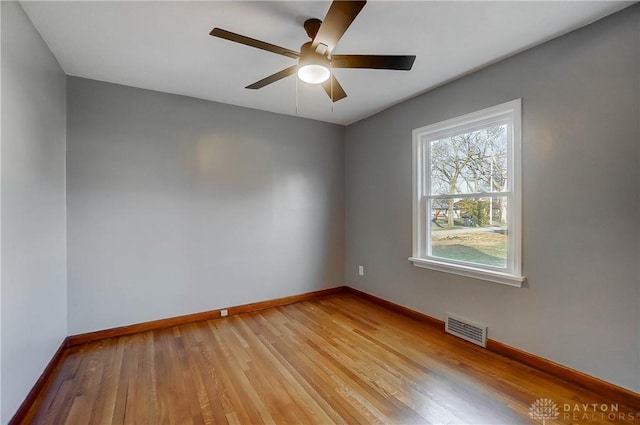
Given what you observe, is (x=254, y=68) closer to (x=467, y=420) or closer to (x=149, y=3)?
(x=149, y=3)

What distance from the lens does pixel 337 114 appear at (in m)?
3.85

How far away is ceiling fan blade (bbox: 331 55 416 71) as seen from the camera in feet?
5.91

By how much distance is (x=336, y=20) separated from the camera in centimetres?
151

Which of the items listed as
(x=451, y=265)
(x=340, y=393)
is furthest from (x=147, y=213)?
(x=451, y=265)

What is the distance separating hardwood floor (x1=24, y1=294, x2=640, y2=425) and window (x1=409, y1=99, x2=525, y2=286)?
2.52 feet

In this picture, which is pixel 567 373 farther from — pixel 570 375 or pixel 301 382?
pixel 301 382

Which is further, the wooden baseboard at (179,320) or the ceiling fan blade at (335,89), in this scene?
the wooden baseboard at (179,320)

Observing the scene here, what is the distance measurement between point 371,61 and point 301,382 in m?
2.26

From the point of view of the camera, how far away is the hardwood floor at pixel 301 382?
1.76 meters

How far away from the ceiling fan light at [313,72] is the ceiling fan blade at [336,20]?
99mm

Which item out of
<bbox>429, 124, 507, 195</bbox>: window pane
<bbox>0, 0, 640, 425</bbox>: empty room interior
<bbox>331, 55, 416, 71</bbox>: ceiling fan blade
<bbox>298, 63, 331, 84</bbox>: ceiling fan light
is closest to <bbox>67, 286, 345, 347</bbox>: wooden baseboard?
<bbox>0, 0, 640, 425</bbox>: empty room interior

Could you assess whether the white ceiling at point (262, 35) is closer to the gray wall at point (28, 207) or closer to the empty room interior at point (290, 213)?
the empty room interior at point (290, 213)

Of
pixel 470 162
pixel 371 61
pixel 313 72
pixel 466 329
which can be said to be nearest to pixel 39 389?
pixel 313 72

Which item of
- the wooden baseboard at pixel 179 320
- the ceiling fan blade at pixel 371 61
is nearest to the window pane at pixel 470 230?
the ceiling fan blade at pixel 371 61
